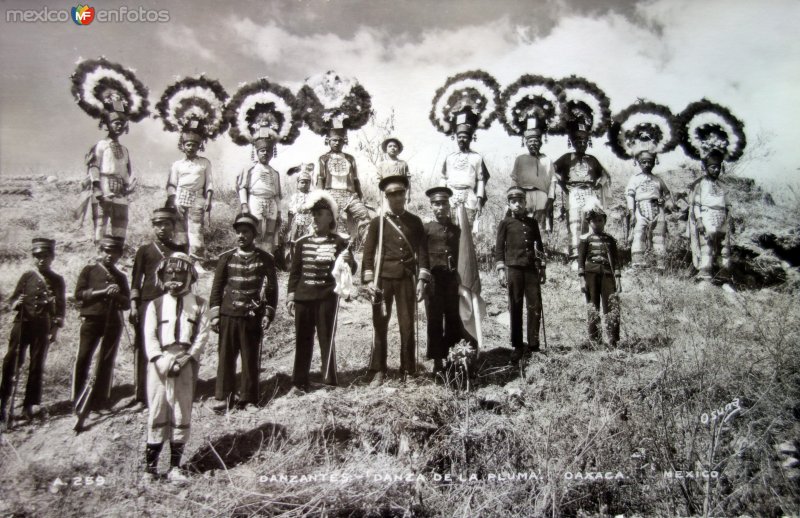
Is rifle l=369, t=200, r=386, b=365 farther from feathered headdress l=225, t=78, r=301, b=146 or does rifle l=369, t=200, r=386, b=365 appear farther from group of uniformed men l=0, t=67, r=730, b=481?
feathered headdress l=225, t=78, r=301, b=146

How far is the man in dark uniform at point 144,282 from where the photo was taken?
5.07 metres

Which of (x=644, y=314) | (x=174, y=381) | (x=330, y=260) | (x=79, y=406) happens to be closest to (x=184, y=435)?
(x=174, y=381)

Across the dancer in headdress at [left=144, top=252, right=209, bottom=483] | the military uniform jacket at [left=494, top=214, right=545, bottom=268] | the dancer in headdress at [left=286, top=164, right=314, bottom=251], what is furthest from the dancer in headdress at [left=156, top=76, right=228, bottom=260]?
the military uniform jacket at [left=494, top=214, right=545, bottom=268]

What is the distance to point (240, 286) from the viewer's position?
516cm

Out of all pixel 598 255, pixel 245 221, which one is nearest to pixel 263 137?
pixel 245 221

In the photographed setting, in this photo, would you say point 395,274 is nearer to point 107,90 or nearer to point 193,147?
point 193,147

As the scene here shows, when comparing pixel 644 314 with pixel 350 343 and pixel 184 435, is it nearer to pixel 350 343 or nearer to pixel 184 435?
pixel 350 343

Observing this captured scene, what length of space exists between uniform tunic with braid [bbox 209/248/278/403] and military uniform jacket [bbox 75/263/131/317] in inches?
34.2

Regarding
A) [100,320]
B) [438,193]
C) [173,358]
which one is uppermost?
[438,193]

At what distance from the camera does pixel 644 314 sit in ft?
21.0

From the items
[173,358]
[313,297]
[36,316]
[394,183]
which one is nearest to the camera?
[173,358]

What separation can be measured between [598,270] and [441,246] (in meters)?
1.78

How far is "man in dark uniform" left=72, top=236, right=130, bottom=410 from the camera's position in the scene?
197 inches

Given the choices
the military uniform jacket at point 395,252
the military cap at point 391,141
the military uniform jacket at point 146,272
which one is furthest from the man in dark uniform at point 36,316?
the military cap at point 391,141
